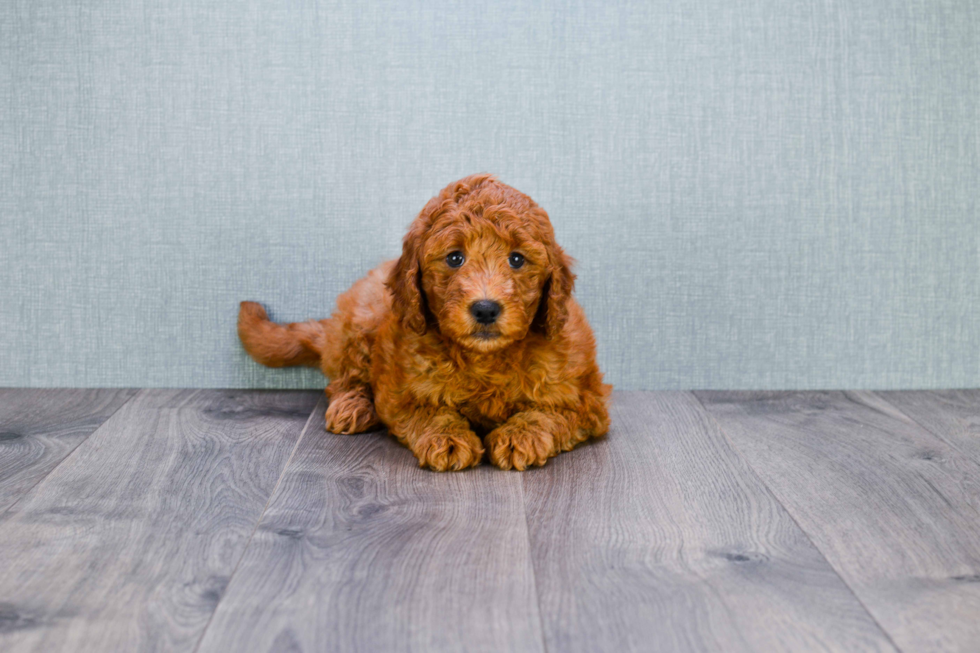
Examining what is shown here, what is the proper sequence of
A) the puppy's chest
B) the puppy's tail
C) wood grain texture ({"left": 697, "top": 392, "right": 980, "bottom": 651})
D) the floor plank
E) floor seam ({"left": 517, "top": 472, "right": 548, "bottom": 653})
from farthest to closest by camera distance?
the puppy's tail < the floor plank < the puppy's chest < wood grain texture ({"left": 697, "top": 392, "right": 980, "bottom": 651}) < floor seam ({"left": 517, "top": 472, "right": 548, "bottom": 653})

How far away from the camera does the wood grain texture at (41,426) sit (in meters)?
2.20

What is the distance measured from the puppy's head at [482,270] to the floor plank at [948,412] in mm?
1221

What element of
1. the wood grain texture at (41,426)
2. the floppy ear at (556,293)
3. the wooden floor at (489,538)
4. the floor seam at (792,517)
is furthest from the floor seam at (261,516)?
the floor seam at (792,517)

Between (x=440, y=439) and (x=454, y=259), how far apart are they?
460 millimetres

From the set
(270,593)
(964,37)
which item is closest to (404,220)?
(270,593)

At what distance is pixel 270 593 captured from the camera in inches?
62.4

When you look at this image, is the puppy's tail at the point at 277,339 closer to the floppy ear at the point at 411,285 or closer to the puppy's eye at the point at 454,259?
the floppy ear at the point at 411,285

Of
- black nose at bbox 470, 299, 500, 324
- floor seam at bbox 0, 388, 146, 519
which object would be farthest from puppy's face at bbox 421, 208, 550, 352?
floor seam at bbox 0, 388, 146, 519

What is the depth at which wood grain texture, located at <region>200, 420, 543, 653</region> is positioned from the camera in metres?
1.45

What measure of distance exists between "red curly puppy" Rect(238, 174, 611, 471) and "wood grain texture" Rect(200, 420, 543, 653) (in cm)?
14

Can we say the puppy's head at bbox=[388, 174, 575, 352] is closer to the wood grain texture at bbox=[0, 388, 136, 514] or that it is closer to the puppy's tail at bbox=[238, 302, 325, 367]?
the puppy's tail at bbox=[238, 302, 325, 367]

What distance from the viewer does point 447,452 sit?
2250 mm

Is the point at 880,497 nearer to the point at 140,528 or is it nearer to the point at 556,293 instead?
the point at 556,293

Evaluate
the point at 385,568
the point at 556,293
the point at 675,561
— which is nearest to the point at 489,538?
the point at 385,568
